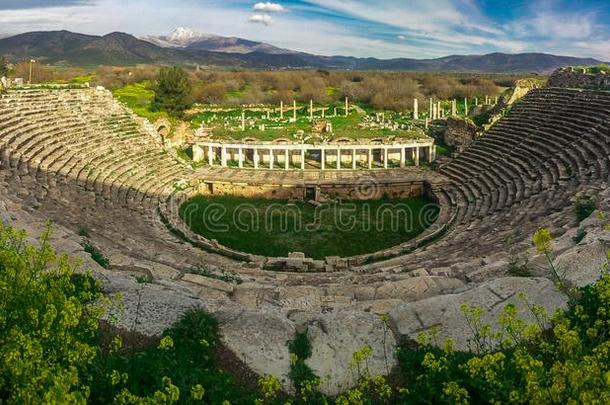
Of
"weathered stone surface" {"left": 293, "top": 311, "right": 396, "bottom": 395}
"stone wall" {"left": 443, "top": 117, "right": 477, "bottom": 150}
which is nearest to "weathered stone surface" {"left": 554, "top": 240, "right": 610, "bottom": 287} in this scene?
"weathered stone surface" {"left": 293, "top": 311, "right": 396, "bottom": 395}

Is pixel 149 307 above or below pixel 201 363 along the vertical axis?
above

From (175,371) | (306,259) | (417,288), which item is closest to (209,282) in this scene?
(417,288)

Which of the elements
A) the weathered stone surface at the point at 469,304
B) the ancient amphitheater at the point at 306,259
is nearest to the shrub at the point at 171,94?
the ancient amphitheater at the point at 306,259

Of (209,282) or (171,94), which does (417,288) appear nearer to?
(209,282)

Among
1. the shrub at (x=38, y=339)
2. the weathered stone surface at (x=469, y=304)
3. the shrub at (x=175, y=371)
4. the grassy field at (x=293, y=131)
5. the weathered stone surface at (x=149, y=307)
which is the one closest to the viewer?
the shrub at (x=38, y=339)

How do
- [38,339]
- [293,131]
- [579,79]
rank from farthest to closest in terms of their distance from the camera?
[579,79]
[293,131]
[38,339]

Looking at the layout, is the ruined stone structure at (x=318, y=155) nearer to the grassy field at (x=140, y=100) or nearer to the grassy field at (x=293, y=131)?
the grassy field at (x=293, y=131)

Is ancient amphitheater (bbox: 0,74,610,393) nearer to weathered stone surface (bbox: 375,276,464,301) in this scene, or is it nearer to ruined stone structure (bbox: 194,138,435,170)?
weathered stone surface (bbox: 375,276,464,301)

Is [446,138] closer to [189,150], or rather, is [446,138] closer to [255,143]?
[255,143]
